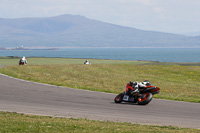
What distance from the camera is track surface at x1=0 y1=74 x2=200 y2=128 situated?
14.4 m

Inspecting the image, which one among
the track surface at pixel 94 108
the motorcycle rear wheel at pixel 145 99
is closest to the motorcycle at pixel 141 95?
the motorcycle rear wheel at pixel 145 99

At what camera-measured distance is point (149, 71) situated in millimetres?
47250

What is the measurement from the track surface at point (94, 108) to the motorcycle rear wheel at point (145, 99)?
0.34m

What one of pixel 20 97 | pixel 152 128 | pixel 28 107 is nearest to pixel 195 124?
pixel 152 128

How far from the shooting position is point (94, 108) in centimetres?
1648

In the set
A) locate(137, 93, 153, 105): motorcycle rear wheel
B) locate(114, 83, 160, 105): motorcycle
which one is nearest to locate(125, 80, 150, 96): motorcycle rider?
locate(114, 83, 160, 105): motorcycle

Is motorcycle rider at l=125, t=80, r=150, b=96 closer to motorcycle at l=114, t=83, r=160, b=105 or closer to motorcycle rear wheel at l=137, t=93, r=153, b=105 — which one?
motorcycle at l=114, t=83, r=160, b=105

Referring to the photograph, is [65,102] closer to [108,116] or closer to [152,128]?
[108,116]

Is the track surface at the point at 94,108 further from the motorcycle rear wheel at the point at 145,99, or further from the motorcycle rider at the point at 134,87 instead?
the motorcycle rider at the point at 134,87

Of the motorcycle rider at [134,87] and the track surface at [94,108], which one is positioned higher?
the motorcycle rider at [134,87]

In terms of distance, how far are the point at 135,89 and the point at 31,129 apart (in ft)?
30.2

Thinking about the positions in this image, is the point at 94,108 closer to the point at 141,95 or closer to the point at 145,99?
the point at 145,99

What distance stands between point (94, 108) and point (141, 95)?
315 centimetres

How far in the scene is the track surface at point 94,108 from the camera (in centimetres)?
1438
